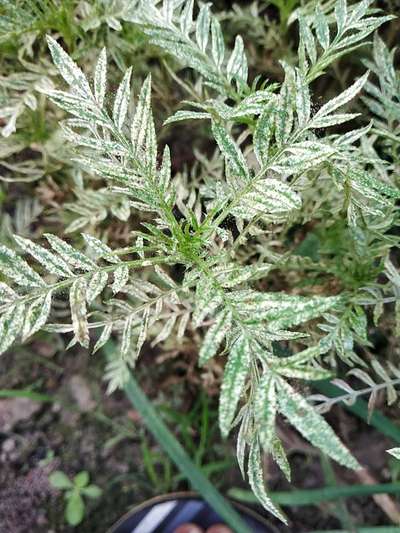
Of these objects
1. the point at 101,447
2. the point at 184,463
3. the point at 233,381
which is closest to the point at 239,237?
the point at 233,381

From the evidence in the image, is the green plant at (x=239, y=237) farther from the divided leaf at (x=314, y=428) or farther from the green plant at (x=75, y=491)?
the green plant at (x=75, y=491)

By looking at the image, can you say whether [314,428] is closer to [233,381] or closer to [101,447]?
[233,381]

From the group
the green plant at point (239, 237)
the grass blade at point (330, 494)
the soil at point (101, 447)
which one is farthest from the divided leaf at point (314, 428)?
the soil at point (101, 447)

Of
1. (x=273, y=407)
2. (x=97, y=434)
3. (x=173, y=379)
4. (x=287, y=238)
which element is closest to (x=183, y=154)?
(x=287, y=238)

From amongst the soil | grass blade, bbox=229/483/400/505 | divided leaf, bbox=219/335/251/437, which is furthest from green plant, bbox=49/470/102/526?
divided leaf, bbox=219/335/251/437

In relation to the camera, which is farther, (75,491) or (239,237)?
(75,491)

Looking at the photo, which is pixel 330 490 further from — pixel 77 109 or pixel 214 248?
pixel 77 109

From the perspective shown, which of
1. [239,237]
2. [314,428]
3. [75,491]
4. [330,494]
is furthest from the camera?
[75,491]

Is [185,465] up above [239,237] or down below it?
below
